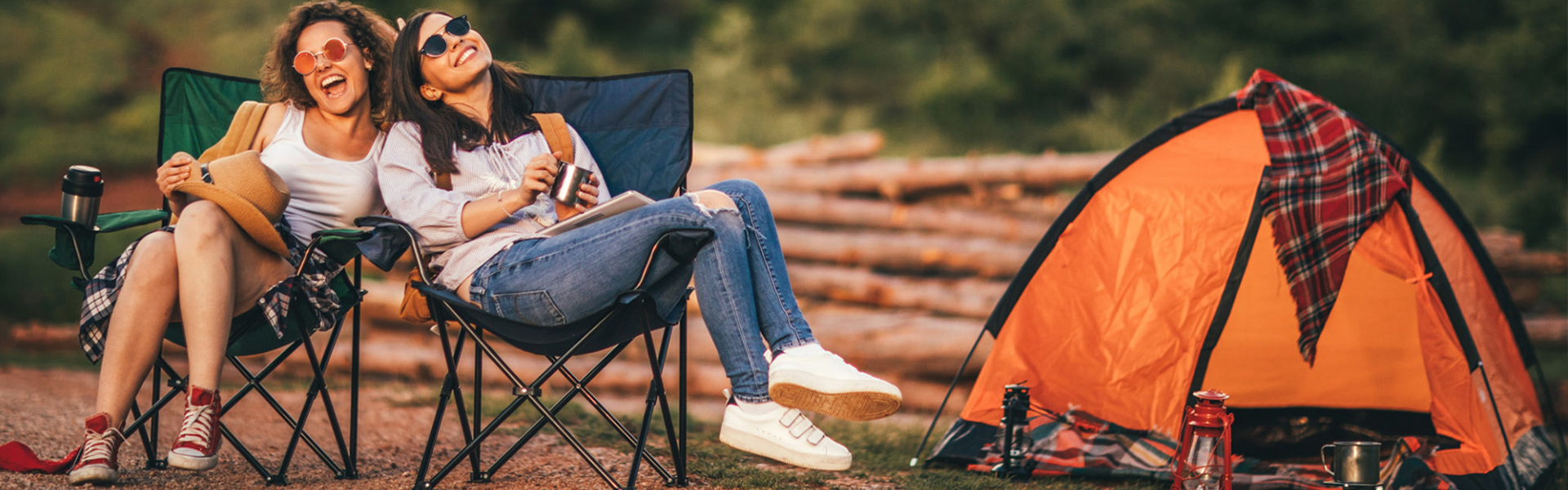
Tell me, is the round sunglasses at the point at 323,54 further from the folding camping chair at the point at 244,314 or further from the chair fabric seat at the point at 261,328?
the chair fabric seat at the point at 261,328

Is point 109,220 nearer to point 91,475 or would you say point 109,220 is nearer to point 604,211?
point 91,475

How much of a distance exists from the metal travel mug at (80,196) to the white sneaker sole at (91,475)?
0.59m

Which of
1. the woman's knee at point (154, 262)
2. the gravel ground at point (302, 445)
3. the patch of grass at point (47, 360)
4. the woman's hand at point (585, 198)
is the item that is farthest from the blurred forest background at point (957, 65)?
the woman's knee at point (154, 262)

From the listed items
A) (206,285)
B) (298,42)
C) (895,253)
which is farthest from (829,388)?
(895,253)

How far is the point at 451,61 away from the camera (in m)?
2.64

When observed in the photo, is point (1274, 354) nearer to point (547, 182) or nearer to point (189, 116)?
point (547, 182)

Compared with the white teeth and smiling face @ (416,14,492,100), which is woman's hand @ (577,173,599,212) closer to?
smiling face @ (416,14,492,100)

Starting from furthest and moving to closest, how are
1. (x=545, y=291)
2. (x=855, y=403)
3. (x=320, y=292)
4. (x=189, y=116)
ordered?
(x=189, y=116)
(x=320, y=292)
(x=545, y=291)
(x=855, y=403)

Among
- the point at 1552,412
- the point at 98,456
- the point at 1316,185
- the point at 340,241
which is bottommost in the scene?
the point at 98,456

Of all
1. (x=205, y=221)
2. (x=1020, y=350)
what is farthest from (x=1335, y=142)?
(x=205, y=221)

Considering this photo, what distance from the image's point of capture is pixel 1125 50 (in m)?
12.4

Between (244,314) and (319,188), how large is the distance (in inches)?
13.6

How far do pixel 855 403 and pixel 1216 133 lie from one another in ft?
5.80

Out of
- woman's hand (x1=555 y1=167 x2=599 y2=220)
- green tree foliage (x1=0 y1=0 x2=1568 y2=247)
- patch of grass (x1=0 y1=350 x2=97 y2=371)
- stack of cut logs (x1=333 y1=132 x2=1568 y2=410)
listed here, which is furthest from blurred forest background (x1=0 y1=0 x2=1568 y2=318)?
woman's hand (x1=555 y1=167 x2=599 y2=220)
